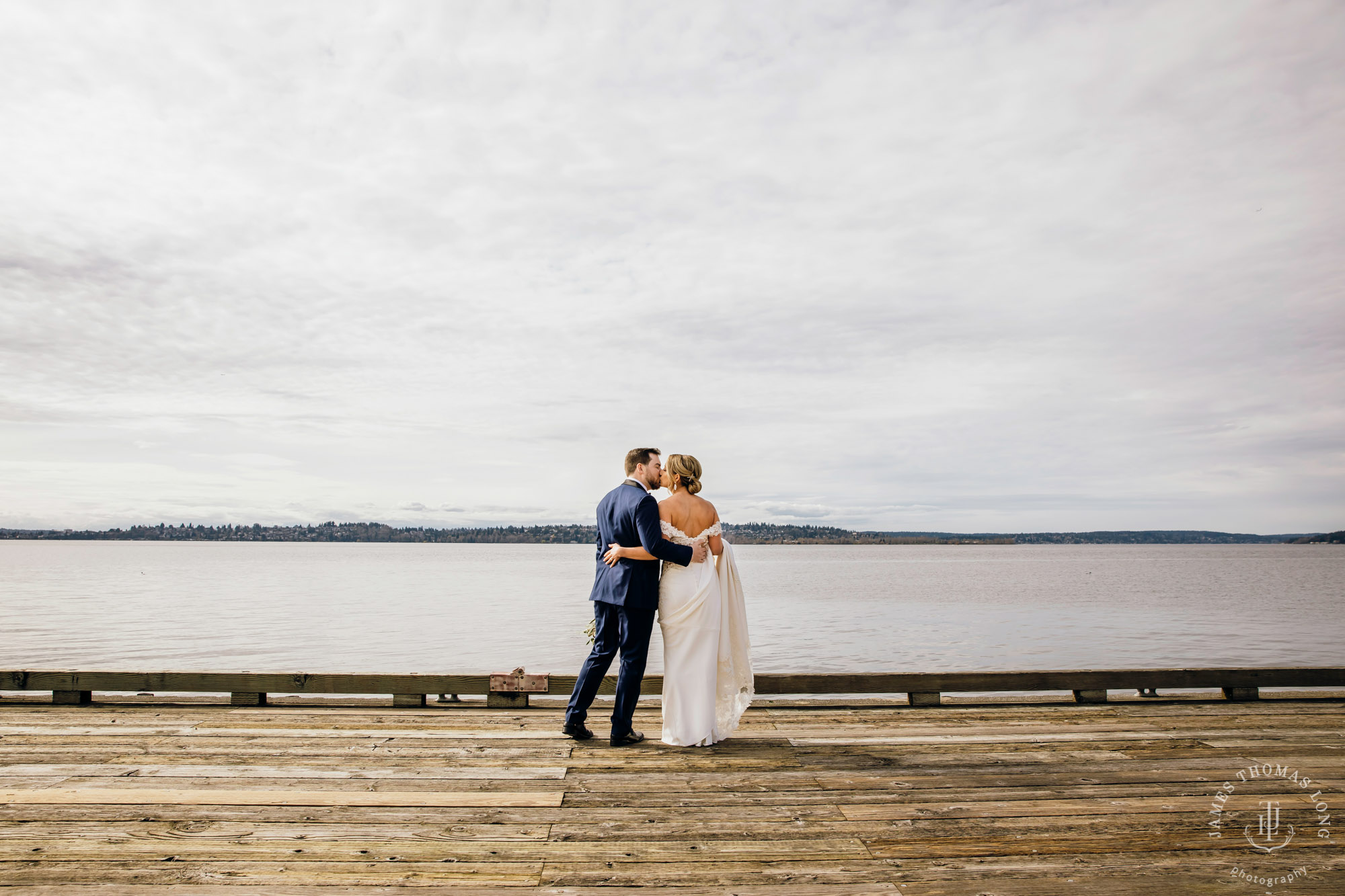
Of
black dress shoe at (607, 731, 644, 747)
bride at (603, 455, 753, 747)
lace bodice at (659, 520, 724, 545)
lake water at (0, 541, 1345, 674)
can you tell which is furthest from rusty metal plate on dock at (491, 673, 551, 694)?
lake water at (0, 541, 1345, 674)

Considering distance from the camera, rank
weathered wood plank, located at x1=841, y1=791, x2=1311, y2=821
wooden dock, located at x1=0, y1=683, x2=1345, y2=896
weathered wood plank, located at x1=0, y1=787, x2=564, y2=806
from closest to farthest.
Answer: wooden dock, located at x1=0, y1=683, x2=1345, y2=896
weathered wood plank, located at x1=841, y1=791, x2=1311, y2=821
weathered wood plank, located at x1=0, y1=787, x2=564, y2=806

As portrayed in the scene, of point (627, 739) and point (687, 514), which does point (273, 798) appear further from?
point (687, 514)

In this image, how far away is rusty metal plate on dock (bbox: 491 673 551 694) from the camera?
20.7 ft

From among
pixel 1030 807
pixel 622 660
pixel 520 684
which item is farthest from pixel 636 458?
pixel 1030 807

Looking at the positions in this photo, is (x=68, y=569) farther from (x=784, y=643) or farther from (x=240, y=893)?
(x=240, y=893)

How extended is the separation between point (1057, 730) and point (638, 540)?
3.30m

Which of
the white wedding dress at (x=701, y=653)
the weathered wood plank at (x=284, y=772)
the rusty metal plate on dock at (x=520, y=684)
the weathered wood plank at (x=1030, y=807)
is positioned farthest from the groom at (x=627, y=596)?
the weathered wood plank at (x=1030, y=807)

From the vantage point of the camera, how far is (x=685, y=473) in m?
5.52

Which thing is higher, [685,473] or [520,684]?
[685,473]

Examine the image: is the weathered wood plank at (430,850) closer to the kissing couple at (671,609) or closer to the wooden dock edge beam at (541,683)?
the kissing couple at (671,609)

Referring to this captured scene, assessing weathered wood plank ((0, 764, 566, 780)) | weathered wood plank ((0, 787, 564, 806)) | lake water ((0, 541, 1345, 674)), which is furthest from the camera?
lake water ((0, 541, 1345, 674))

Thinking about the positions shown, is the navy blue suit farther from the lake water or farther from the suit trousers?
the lake water

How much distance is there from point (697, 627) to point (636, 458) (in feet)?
4.09

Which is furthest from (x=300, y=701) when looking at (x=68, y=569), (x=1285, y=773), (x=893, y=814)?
(x=68, y=569)
